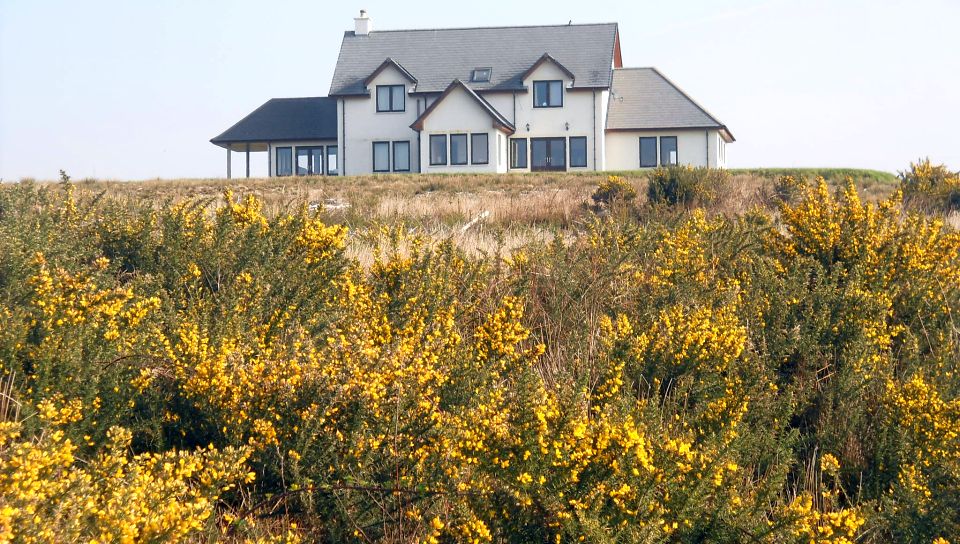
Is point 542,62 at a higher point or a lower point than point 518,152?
higher

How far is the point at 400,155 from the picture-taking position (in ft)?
129

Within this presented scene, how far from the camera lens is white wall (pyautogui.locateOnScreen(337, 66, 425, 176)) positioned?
39250mm

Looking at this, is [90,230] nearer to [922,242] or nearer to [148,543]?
[148,543]

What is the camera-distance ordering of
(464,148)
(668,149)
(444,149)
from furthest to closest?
(668,149)
(444,149)
(464,148)

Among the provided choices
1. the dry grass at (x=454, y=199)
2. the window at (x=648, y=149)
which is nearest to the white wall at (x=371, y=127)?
the window at (x=648, y=149)

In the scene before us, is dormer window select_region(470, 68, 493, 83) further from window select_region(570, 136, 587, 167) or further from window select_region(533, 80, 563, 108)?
window select_region(570, 136, 587, 167)

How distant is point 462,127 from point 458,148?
0.81 m

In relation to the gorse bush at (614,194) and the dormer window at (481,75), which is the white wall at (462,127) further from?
the gorse bush at (614,194)

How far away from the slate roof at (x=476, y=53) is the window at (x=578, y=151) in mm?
2086

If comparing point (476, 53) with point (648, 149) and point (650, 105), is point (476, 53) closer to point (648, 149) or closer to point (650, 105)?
point (650, 105)

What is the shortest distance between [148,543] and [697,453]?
2.47m

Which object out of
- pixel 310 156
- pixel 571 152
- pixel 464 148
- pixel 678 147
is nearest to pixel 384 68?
pixel 464 148

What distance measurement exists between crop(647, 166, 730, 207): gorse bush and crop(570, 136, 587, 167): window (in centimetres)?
2067

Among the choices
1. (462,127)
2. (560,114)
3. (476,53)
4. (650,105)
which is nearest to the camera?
(462,127)
